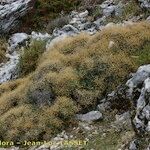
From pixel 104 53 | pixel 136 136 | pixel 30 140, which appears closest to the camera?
pixel 136 136

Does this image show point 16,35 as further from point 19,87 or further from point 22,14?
point 19,87

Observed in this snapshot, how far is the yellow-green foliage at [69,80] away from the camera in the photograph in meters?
11.5

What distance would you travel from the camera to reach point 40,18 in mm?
19094

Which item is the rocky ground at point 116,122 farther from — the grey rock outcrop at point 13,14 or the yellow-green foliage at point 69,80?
the grey rock outcrop at point 13,14

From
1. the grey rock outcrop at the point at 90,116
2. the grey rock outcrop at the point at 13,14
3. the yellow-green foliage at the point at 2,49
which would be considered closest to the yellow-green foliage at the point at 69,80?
the grey rock outcrop at the point at 90,116

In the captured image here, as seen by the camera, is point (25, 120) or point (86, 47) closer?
point (25, 120)

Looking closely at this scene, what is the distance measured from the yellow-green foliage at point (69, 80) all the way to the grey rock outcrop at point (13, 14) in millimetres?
5742

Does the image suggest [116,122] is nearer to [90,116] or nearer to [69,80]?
[90,116]

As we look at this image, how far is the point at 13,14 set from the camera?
1894cm

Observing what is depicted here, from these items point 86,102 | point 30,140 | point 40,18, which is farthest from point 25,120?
point 40,18

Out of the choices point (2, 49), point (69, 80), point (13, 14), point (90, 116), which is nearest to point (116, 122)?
point (90, 116)

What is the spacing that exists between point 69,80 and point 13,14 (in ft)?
25.1

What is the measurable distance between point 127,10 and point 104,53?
4055mm

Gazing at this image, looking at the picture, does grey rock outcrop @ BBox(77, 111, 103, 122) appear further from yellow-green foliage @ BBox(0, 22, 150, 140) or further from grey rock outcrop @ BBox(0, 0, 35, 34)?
grey rock outcrop @ BBox(0, 0, 35, 34)
